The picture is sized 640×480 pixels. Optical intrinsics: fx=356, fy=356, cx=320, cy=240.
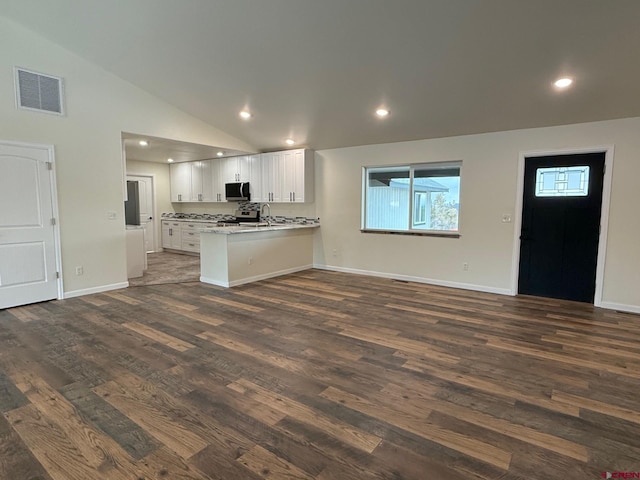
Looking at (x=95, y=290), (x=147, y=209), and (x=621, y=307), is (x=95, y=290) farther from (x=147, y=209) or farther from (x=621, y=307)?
(x=621, y=307)

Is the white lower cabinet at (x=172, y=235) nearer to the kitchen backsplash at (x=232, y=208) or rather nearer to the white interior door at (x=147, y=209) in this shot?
the white interior door at (x=147, y=209)

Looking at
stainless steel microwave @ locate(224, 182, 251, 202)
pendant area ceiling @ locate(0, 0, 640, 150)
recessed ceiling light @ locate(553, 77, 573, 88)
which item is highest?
pendant area ceiling @ locate(0, 0, 640, 150)

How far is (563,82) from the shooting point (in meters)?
3.75

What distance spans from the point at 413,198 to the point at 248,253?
2929mm

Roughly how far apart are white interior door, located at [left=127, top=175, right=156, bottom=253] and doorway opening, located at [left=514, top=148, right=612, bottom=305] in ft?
27.1

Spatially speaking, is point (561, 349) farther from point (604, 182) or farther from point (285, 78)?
point (285, 78)

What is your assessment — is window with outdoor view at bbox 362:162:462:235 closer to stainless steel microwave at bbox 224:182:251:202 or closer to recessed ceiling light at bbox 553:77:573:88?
recessed ceiling light at bbox 553:77:573:88

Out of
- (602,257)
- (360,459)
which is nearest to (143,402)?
(360,459)

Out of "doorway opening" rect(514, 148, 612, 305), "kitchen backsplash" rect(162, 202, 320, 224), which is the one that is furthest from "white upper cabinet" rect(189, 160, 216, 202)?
"doorway opening" rect(514, 148, 612, 305)

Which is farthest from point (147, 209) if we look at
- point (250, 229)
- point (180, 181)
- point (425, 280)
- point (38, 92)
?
point (425, 280)

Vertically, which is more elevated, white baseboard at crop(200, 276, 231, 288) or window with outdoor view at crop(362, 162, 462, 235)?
window with outdoor view at crop(362, 162, 462, 235)

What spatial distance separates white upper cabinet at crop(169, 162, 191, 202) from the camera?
9023mm

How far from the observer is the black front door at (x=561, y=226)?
4.63m

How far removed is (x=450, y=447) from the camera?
1945 millimetres
